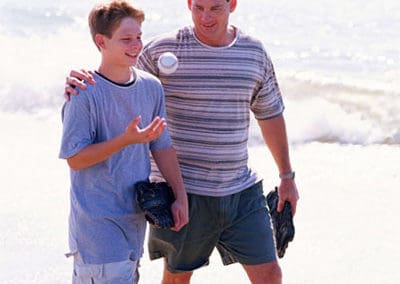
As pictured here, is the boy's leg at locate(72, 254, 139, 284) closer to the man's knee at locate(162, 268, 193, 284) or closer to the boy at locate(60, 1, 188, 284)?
the boy at locate(60, 1, 188, 284)

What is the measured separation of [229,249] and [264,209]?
0.24 metres

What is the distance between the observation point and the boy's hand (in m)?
3.27

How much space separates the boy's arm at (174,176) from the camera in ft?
12.0

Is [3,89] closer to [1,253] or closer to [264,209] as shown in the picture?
[1,253]

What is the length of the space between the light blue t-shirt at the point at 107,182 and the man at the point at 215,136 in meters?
0.49

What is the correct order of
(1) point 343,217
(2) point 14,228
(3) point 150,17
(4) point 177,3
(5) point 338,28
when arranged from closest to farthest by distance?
1. (2) point 14,228
2. (1) point 343,217
3. (5) point 338,28
4. (3) point 150,17
5. (4) point 177,3

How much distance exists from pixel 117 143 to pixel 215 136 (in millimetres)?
812

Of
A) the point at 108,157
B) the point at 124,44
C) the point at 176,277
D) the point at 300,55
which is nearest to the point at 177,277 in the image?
the point at 176,277

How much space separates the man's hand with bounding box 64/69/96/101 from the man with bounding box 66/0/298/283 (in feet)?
1.93

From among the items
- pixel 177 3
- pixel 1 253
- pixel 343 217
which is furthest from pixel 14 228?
pixel 177 3

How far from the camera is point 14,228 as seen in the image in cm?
628

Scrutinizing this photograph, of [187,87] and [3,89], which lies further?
[3,89]

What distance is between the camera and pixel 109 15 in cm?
344

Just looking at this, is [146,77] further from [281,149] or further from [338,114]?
[338,114]
